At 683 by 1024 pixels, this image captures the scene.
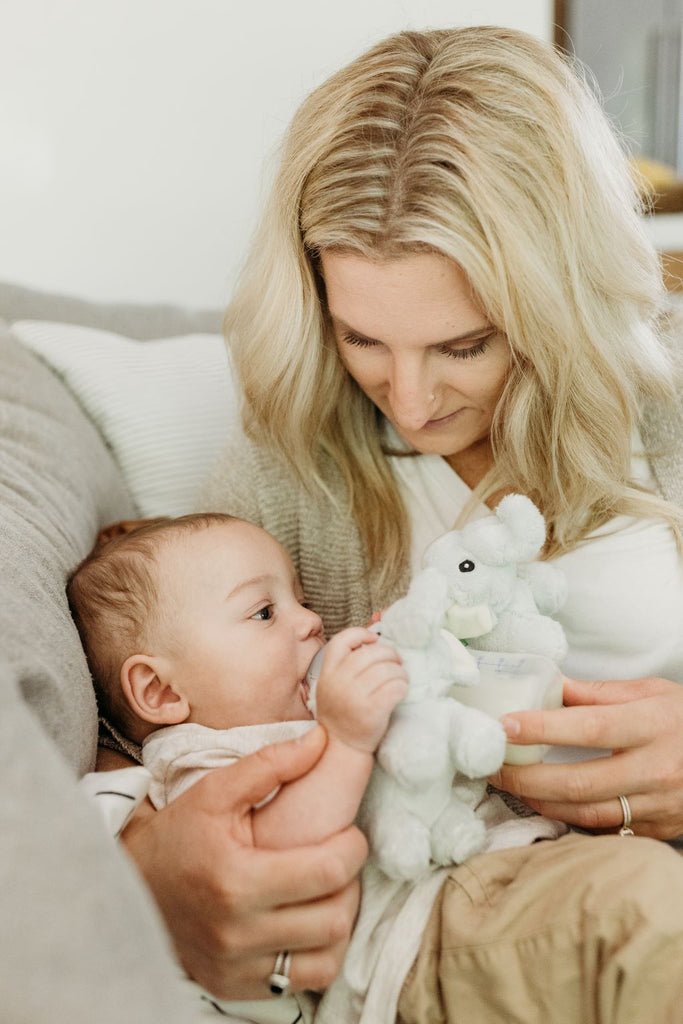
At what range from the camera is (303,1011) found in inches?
39.2

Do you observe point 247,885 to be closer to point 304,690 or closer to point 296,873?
point 296,873

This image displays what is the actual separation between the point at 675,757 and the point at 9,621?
67cm

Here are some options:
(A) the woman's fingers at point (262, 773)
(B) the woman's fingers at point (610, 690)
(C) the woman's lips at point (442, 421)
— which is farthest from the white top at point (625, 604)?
(A) the woman's fingers at point (262, 773)

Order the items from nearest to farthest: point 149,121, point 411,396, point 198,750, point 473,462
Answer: point 198,750 → point 411,396 → point 473,462 → point 149,121

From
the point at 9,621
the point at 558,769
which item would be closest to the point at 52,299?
the point at 9,621

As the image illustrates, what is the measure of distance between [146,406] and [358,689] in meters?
0.85

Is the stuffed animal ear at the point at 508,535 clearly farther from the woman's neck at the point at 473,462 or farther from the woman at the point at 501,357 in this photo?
the woman's neck at the point at 473,462

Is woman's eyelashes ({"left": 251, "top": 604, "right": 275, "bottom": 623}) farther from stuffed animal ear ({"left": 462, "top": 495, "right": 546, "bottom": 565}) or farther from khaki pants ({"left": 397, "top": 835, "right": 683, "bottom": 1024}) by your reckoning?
khaki pants ({"left": 397, "top": 835, "right": 683, "bottom": 1024})

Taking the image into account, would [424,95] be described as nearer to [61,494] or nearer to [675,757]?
[61,494]

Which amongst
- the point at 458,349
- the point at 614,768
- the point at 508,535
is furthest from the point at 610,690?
the point at 458,349

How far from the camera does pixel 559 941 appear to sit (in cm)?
89

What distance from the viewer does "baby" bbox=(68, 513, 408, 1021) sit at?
1.10 meters

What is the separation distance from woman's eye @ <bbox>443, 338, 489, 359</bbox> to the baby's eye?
36cm

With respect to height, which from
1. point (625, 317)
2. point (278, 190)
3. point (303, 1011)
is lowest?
point (303, 1011)
